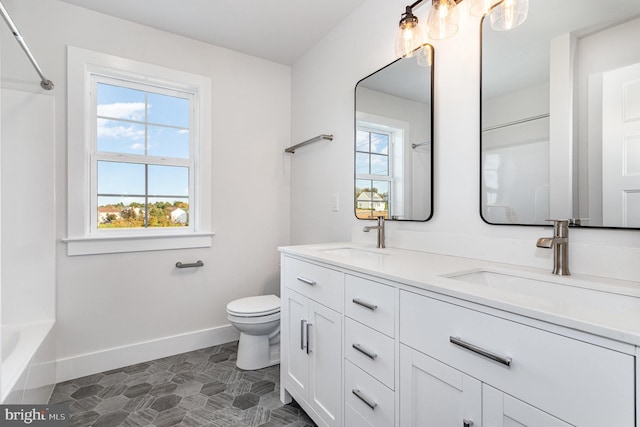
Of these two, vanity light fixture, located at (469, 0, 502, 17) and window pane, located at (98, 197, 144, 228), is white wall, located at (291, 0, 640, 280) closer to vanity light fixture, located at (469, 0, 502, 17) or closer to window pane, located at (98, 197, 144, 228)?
vanity light fixture, located at (469, 0, 502, 17)

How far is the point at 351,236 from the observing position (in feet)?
6.98

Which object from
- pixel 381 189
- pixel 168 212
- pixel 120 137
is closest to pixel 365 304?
pixel 381 189

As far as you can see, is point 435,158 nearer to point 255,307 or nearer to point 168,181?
point 255,307

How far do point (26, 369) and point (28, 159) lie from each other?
1.25m

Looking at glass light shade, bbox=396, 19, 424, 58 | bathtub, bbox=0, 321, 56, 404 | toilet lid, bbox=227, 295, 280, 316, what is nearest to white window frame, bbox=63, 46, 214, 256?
bathtub, bbox=0, 321, 56, 404

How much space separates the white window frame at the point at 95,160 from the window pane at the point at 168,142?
0.06 m

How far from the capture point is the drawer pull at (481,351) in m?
0.72

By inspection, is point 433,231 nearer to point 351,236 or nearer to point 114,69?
point 351,236

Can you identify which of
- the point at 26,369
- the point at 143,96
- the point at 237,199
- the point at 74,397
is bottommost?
the point at 74,397

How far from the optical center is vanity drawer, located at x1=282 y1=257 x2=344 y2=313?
1323 millimetres

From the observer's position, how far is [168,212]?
2461mm

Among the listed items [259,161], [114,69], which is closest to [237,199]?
[259,161]

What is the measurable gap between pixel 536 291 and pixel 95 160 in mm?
2676

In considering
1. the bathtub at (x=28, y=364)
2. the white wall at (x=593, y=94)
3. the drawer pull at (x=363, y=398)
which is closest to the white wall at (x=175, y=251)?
the bathtub at (x=28, y=364)
